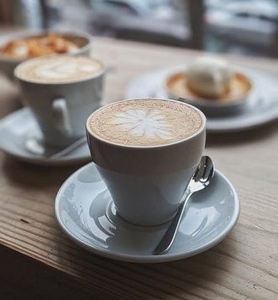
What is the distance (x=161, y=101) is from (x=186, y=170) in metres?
0.09

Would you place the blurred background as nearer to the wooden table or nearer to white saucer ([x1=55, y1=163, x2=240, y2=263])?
the wooden table

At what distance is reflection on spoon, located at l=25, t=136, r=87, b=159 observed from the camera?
58cm

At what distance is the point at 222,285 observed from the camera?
0.39m

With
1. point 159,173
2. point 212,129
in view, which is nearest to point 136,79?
point 212,129

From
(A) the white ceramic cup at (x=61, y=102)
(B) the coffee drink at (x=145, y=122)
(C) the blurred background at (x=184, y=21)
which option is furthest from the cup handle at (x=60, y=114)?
(C) the blurred background at (x=184, y=21)

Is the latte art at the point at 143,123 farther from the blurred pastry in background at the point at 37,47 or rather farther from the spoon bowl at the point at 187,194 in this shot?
the blurred pastry in background at the point at 37,47

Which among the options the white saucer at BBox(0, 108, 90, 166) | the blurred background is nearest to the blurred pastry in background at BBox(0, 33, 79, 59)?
the white saucer at BBox(0, 108, 90, 166)

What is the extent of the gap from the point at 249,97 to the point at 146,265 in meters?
0.37

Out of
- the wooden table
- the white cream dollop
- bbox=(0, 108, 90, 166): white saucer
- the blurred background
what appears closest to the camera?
the wooden table

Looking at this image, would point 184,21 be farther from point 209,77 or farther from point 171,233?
point 171,233

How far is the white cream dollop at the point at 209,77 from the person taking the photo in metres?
0.69

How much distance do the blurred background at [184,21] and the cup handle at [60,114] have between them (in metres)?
0.85

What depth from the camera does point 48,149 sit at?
23.9 inches

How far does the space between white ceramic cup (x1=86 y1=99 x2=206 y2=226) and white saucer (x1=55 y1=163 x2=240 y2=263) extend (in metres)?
0.02
